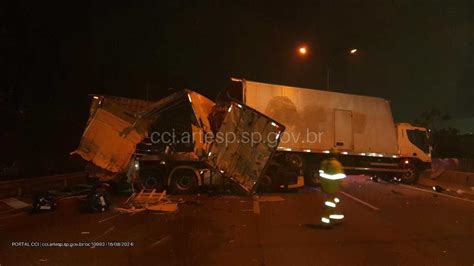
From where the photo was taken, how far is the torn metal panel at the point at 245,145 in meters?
13.6

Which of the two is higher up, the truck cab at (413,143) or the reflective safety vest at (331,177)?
the truck cab at (413,143)

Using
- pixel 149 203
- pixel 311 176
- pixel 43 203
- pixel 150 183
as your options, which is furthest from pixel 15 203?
pixel 311 176

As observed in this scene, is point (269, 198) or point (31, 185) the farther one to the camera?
point (31, 185)

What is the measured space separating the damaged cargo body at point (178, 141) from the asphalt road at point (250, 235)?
1481 mm

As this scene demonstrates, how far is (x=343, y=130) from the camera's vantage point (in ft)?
62.0

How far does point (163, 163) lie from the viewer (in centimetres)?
1530

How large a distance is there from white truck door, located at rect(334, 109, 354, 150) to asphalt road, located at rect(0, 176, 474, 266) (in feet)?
17.8

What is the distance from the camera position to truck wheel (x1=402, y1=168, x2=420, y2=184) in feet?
68.7

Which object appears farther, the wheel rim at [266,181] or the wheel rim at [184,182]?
the wheel rim at [266,181]

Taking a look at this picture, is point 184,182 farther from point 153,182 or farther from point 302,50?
point 302,50

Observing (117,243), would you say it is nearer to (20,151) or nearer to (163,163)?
(163,163)

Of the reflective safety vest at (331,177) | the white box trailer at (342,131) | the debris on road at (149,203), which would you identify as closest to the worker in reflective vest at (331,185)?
the reflective safety vest at (331,177)

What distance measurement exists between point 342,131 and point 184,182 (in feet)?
24.2

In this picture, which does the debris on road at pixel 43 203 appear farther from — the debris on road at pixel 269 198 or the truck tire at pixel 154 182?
the debris on road at pixel 269 198
